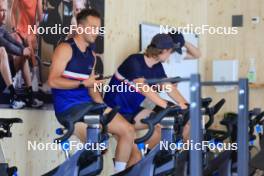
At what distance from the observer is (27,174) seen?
365cm

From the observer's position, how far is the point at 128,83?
3.82 meters

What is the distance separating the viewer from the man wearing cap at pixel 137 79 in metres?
3.76

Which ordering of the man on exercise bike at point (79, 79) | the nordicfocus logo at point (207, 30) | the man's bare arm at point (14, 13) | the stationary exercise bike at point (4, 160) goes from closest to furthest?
the stationary exercise bike at point (4, 160), the man on exercise bike at point (79, 79), the man's bare arm at point (14, 13), the nordicfocus logo at point (207, 30)

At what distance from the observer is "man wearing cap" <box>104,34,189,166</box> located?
3.76 m

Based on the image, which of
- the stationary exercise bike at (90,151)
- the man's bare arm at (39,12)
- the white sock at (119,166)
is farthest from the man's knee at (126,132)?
the man's bare arm at (39,12)

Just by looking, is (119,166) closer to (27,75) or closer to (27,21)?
(27,75)

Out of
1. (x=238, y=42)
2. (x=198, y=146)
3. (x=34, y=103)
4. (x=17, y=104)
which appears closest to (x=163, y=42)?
(x=34, y=103)

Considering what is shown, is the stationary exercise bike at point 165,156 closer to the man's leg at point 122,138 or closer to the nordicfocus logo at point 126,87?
the man's leg at point 122,138

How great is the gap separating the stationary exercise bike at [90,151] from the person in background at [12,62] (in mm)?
793

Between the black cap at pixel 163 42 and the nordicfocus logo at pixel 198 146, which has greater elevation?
the black cap at pixel 163 42

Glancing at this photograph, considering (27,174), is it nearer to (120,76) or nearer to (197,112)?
(120,76)

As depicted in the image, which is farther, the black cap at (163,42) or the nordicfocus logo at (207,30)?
the nordicfocus logo at (207,30)

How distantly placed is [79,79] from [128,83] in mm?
512

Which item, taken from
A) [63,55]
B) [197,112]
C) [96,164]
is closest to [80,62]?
[63,55]
